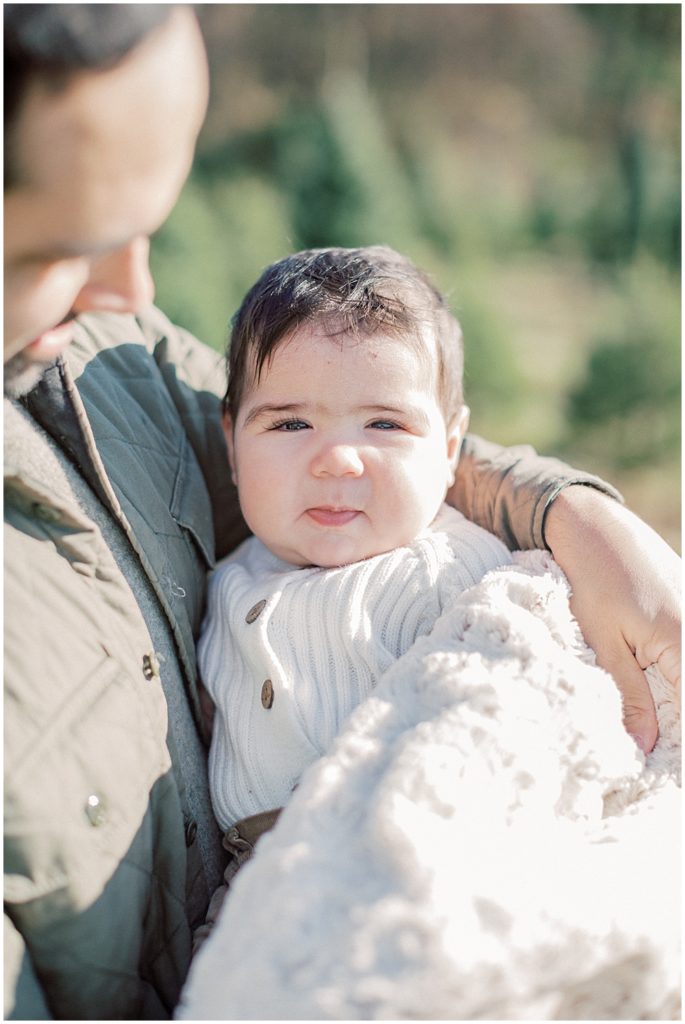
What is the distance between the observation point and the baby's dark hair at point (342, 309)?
1.54 metres

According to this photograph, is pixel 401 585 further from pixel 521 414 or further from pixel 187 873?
pixel 521 414

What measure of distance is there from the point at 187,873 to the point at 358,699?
0.30 metres

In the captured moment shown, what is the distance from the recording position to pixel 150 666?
3.98 ft

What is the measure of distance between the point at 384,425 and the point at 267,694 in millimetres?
446

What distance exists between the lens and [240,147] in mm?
8742

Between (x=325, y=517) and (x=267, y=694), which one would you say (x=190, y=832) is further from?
(x=325, y=517)

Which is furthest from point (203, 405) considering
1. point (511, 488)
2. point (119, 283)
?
point (119, 283)

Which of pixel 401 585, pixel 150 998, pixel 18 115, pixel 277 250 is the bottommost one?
pixel 150 998

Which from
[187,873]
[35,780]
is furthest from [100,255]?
[187,873]

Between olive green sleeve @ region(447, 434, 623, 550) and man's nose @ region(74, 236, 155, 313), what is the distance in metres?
0.70

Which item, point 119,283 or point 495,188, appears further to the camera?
point 495,188

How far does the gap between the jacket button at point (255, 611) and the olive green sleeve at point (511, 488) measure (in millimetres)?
400

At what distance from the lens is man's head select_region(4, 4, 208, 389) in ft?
2.73

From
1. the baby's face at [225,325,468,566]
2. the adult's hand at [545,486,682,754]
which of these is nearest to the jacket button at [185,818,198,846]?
the baby's face at [225,325,468,566]
